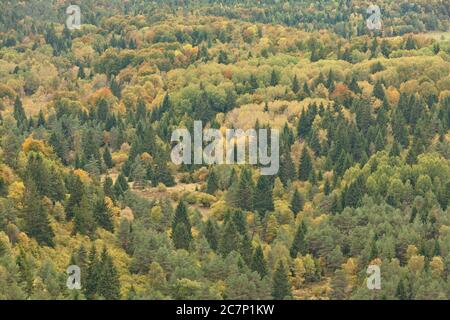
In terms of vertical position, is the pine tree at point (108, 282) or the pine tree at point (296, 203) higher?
the pine tree at point (296, 203)

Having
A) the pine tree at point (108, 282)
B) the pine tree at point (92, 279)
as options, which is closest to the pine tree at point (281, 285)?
the pine tree at point (108, 282)

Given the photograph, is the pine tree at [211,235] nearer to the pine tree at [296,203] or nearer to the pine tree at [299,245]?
the pine tree at [299,245]

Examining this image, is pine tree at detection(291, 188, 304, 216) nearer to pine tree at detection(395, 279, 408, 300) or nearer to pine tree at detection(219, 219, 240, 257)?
pine tree at detection(219, 219, 240, 257)

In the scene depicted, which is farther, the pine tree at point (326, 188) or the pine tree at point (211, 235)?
the pine tree at point (326, 188)

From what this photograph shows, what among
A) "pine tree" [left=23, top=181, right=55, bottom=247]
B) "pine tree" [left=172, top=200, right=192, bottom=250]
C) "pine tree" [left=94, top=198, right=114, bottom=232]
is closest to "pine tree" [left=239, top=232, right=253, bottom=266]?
"pine tree" [left=172, top=200, right=192, bottom=250]

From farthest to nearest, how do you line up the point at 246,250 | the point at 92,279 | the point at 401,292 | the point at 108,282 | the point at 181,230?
1. the point at 181,230
2. the point at 246,250
3. the point at 401,292
4. the point at 92,279
5. the point at 108,282

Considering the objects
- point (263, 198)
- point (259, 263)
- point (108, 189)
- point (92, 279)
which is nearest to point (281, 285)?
point (259, 263)

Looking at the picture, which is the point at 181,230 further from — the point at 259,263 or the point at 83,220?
the point at 259,263
